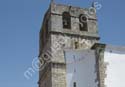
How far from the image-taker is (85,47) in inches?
961

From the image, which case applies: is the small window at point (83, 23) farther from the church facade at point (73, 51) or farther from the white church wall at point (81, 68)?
the white church wall at point (81, 68)

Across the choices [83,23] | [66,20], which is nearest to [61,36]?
[66,20]

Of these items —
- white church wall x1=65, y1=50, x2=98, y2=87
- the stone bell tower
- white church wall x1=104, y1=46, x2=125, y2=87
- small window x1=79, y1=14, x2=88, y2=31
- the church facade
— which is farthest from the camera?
small window x1=79, y1=14, x2=88, y2=31

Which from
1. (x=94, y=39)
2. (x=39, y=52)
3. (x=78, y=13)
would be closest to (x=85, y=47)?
(x=94, y=39)

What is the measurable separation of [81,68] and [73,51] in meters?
1.37

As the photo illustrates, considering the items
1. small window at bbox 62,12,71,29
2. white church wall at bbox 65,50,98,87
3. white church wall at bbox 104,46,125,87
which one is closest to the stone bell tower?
small window at bbox 62,12,71,29

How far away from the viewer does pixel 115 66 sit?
69.8ft

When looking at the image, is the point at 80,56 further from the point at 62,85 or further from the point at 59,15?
the point at 59,15

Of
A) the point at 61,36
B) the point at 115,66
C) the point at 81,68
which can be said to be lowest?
the point at 81,68

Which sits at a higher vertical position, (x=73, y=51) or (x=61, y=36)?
(x=61, y=36)

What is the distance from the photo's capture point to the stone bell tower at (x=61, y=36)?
22.7 meters

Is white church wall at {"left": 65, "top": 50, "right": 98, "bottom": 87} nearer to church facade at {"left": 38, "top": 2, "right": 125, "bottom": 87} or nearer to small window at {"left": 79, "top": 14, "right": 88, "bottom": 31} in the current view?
church facade at {"left": 38, "top": 2, "right": 125, "bottom": 87}

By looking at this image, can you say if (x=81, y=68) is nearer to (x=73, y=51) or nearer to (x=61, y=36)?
(x=73, y=51)

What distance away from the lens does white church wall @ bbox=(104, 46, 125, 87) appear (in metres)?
20.7
